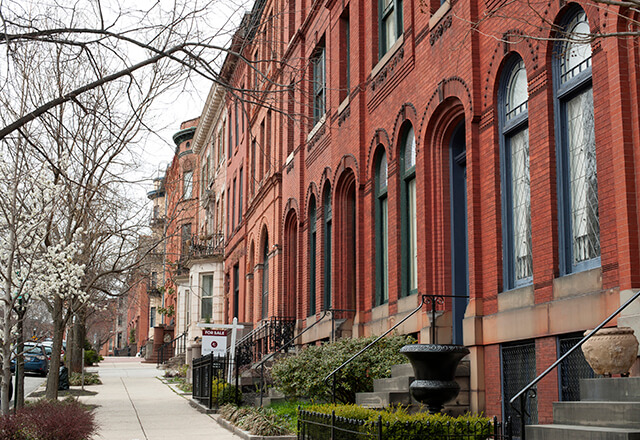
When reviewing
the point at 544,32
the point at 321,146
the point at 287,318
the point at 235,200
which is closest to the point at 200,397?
the point at 287,318

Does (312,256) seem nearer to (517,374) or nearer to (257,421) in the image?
(257,421)

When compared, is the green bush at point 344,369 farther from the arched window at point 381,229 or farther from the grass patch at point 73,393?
the grass patch at point 73,393

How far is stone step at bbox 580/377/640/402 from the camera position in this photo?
7480mm

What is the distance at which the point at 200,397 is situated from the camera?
19.8m

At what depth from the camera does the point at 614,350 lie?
792 cm

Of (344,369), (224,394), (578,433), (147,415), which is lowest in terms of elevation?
(147,415)

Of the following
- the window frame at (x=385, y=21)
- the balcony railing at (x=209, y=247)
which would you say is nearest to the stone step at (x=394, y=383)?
the window frame at (x=385, y=21)

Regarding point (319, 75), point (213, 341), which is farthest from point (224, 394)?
point (319, 75)

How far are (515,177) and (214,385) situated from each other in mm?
9886

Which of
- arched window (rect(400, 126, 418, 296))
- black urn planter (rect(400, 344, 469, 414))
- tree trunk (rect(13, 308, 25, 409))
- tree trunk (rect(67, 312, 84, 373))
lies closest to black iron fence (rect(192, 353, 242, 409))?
tree trunk (rect(13, 308, 25, 409))

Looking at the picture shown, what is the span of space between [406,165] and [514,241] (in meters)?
4.46

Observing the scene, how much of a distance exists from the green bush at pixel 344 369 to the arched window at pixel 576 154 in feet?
14.2

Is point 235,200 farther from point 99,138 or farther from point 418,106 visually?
point 418,106

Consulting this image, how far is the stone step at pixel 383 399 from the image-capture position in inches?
479
